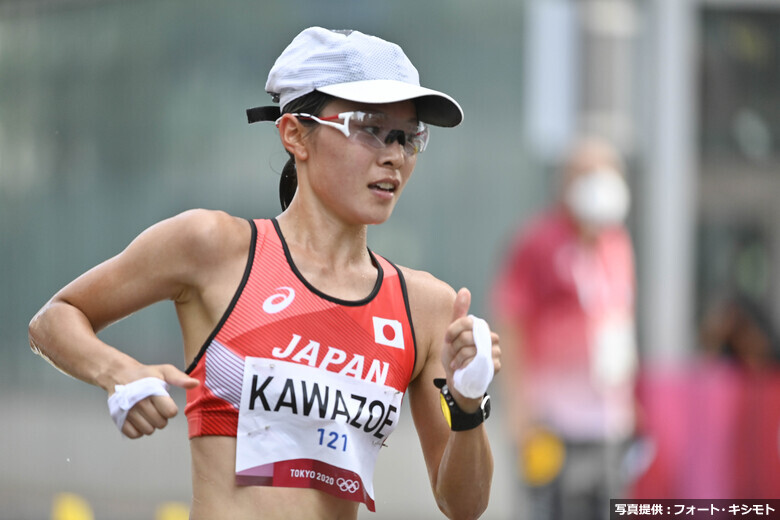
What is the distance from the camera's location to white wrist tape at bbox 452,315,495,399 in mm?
2799

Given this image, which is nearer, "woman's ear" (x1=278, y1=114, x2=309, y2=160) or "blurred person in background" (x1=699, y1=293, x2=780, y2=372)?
"woman's ear" (x1=278, y1=114, x2=309, y2=160)

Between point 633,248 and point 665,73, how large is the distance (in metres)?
1.27

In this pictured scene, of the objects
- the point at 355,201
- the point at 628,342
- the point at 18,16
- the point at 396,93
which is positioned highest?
the point at 18,16

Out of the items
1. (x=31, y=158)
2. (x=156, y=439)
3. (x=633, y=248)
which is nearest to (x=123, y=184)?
(x=31, y=158)

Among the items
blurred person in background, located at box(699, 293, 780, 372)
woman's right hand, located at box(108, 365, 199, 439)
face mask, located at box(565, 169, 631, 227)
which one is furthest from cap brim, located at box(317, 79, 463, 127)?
blurred person in background, located at box(699, 293, 780, 372)

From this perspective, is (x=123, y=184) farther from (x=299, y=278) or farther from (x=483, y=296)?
(x=299, y=278)

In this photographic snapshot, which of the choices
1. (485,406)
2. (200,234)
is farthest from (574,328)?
(200,234)

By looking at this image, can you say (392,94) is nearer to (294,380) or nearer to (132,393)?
(294,380)

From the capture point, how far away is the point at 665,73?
8594mm

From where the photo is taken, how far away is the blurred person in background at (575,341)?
7.32 metres

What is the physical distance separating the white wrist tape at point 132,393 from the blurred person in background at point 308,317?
0.16 meters

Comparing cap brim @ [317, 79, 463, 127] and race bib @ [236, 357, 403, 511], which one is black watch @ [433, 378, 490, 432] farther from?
cap brim @ [317, 79, 463, 127]

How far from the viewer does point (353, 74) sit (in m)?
3.04

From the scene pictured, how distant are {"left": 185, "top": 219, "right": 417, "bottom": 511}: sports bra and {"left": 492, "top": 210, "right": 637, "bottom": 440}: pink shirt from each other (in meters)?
4.37
